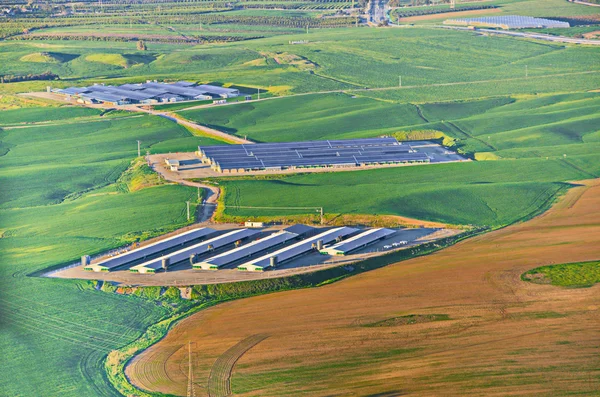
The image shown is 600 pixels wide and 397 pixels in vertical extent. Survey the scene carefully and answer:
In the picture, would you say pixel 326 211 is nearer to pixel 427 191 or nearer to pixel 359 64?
pixel 427 191

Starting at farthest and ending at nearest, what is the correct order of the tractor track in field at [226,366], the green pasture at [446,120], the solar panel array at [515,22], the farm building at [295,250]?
the solar panel array at [515,22], the green pasture at [446,120], the farm building at [295,250], the tractor track in field at [226,366]

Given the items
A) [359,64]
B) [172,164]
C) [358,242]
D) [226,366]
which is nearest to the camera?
[226,366]

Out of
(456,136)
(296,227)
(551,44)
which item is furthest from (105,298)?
(551,44)

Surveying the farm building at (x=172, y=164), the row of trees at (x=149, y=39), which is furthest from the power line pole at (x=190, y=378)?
the row of trees at (x=149, y=39)

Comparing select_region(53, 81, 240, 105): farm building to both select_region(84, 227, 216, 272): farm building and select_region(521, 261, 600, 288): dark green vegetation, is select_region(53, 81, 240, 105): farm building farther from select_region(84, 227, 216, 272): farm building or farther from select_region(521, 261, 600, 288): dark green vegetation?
select_region(521, 261, 600, 288): dark green vegetation

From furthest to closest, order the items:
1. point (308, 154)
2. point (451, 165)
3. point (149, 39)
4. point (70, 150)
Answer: point (149, 39), point (70, 150), point (308, 154), point (451, 165)

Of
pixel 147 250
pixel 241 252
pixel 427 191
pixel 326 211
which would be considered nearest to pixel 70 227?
pixel 147 250

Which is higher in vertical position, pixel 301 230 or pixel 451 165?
pixel 301 230

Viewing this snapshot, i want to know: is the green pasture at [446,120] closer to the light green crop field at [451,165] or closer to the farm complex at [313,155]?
the light green crop field at [451,165]
